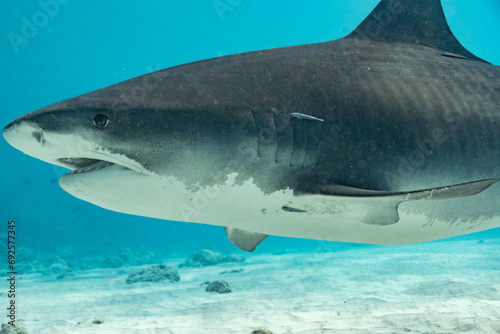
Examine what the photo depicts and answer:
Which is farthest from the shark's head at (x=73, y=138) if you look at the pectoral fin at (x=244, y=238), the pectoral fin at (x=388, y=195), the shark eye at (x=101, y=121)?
the pectoral fin at (x=244, y=238)

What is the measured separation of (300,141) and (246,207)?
24.0 inches

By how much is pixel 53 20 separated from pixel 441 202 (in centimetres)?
7491

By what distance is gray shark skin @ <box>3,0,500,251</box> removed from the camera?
7.58ft

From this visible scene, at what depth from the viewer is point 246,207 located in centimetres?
274

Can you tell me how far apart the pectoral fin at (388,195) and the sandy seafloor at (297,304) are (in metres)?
1.12

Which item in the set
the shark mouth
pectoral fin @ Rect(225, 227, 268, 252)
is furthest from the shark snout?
pectoral fin @ Rect(225, 227, 268, 252)

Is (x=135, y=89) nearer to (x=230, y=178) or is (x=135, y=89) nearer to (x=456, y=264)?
(x=230, y=178)

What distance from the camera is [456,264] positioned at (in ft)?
34.2

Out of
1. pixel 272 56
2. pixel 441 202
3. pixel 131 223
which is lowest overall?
pixel 441 202

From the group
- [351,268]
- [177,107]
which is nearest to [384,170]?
[177,107]

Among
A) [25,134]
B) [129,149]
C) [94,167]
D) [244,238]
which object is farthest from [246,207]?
[25,134]

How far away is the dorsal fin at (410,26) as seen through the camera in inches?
154

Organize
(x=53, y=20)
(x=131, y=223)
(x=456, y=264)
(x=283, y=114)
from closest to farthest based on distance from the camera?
(x=283, y=114), (x=456, y=264), (x=53, y=20), (x=131, y=223)

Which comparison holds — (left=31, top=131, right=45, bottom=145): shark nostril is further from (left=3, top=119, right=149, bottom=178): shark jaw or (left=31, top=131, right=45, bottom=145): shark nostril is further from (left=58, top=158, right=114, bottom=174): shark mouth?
(left=58, top=158, right=114, bottom=174): shark mouth
